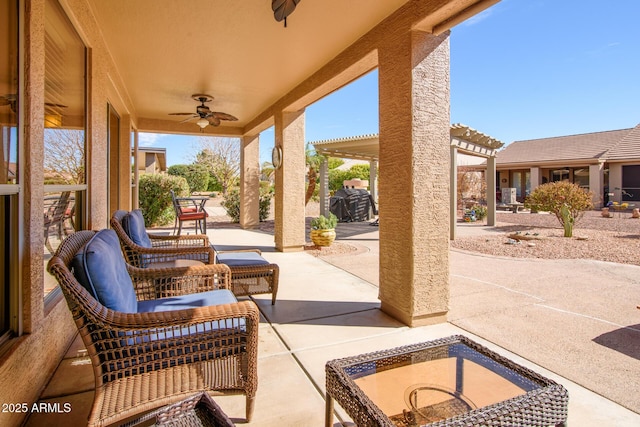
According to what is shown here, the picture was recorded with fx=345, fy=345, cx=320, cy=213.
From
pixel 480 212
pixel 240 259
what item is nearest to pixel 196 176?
pixel 480 212

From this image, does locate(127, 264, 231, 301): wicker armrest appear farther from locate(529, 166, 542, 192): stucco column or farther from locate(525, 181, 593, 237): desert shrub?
locate(529, 166, 542, 192): stucco column

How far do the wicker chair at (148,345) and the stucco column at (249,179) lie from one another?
8085 millimetres

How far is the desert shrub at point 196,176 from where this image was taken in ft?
72.0

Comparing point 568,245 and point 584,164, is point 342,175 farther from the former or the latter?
point 568,245

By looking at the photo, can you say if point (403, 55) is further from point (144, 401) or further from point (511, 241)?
point (511, 241)

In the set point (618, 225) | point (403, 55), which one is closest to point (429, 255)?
point (403, 55)

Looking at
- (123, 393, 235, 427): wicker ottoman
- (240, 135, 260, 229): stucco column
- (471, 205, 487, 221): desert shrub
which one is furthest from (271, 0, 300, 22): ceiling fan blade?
(471, 205, 487, 221): desert shrub

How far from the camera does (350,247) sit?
23.3 ft

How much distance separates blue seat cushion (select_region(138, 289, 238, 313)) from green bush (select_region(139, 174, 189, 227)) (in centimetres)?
879

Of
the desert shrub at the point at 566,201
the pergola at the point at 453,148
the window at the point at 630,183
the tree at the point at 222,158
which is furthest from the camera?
the tree at the point at 222,158

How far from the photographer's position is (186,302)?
2.18 m

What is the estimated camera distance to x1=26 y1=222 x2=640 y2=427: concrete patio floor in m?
1.86

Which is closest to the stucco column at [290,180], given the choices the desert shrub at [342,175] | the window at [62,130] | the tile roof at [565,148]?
the window at [62,130]

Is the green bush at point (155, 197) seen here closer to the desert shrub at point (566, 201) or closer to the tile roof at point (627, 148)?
the desert shrub at point (566, 201)
